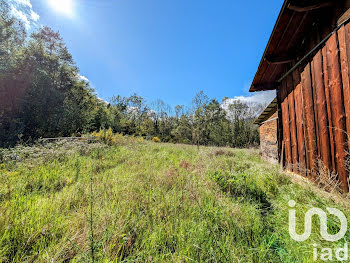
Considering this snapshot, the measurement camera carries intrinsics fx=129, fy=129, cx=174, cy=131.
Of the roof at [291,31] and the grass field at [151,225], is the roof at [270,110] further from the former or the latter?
the grass field at [151,225]

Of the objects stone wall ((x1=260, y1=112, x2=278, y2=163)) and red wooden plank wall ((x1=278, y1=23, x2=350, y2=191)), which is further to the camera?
stone wall ((x1=260, y1=112, x2=278, y2=163))

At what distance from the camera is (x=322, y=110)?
7.52ft

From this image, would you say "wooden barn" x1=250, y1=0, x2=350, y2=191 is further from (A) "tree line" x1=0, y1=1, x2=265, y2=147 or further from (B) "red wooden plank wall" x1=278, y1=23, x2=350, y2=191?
(A) "tree line" x1=0, y1=1, x2=265, y2=147

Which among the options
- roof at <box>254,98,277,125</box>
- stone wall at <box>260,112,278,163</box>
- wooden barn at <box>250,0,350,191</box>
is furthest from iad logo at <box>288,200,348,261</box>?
roof at <box>254,98,277,125</box>

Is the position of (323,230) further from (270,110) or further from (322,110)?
(270,110)

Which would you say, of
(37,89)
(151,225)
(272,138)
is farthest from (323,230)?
(37,89)

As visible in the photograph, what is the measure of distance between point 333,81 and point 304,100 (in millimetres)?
706

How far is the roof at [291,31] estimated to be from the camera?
215cm

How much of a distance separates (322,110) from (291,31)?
1.79 metres

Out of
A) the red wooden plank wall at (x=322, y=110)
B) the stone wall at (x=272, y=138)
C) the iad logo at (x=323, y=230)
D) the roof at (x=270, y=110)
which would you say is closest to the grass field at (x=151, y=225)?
the iad logo at (x=323, y=230)

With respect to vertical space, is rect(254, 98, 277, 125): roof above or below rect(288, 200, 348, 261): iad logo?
above

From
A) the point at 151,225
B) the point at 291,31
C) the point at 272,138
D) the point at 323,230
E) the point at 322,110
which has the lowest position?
A: the point at 151,225

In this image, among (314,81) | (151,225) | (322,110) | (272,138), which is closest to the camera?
(151,225)

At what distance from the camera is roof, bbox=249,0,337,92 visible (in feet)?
7.05
